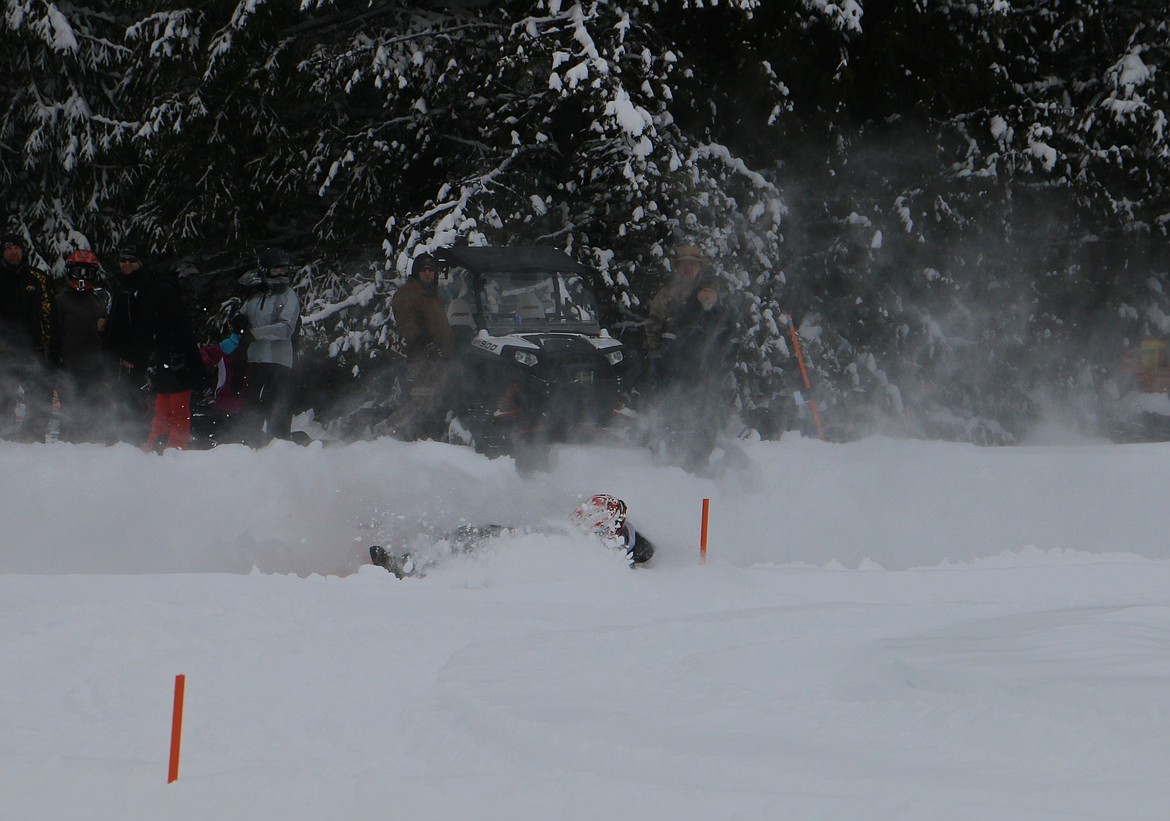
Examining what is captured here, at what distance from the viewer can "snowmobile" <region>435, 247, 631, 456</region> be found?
36.4 ft

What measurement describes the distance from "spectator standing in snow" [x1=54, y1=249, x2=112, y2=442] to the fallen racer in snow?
3.88 m

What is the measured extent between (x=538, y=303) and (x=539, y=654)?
252 inches

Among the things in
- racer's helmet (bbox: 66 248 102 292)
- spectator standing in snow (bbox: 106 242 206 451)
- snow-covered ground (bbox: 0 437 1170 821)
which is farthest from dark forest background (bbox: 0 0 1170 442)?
snow-covered ground (bbox: 0 437 1170 821)

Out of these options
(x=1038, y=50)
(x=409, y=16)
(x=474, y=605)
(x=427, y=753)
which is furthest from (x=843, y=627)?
(x=1038, y=50)

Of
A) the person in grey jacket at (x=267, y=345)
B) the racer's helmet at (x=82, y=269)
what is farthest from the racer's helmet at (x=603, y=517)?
the racer's helmet at (x=82, y=269)

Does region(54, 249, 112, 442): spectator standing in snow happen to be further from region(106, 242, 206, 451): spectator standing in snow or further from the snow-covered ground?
the snow-covered ground

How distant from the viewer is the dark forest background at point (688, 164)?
43.7ft

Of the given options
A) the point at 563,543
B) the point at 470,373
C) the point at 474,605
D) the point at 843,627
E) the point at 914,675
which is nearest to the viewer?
the point at 914,675

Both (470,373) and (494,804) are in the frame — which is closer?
(494,804)

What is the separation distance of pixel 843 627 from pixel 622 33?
763 centimetres

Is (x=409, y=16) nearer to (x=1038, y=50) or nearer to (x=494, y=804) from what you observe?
(x=1038, y=50)

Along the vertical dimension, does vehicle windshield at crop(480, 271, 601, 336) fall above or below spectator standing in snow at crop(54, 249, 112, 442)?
above

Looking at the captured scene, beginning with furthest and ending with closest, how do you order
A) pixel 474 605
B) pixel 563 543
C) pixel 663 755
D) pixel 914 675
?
pixel 563 543 < pixel 474 605 < pixel 914 675 < pixel 663 755

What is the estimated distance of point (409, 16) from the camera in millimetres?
14438
